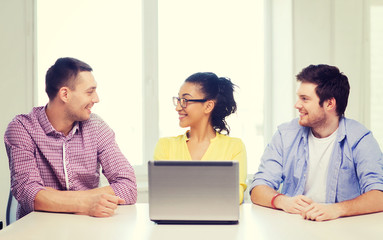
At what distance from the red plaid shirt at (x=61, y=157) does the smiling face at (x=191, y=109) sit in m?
0.41

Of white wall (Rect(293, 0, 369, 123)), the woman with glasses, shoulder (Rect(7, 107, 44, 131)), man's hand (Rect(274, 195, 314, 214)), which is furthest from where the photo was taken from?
white wall (Rect(293, 0, 369, 123))

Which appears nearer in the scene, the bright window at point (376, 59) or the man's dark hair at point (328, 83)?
the man's dark hair at point (328, 83)

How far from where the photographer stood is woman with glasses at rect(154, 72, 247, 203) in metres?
2.48

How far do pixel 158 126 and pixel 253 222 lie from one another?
227 cm

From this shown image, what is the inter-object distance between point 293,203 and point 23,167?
1.28m

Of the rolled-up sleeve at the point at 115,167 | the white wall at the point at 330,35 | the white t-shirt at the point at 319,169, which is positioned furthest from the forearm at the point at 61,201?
the white wall at the point at 330,35

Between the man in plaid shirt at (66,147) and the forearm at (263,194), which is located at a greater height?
the man in plaid shirt at (66,147)

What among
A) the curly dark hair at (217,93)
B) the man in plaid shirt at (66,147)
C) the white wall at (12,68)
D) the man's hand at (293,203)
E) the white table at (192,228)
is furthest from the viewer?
the white wall at (12,68)

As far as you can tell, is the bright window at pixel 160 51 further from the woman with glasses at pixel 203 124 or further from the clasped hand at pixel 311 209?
the clasped hand at pixel 311 209

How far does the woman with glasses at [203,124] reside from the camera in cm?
248

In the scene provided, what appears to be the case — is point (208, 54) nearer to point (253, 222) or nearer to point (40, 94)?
point (40, 94)

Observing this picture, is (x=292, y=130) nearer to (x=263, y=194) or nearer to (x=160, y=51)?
(x=263, y=194)

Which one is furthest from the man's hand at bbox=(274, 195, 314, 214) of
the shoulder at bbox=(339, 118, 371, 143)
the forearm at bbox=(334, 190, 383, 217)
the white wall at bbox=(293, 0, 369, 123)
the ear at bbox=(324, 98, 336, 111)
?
the white wall at bbox=(293, 0, 369, 123)

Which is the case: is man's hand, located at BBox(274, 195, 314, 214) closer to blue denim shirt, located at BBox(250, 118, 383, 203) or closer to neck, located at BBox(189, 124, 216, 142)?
blue denim shirt, located at BBox(250, 118, 383, 203)
